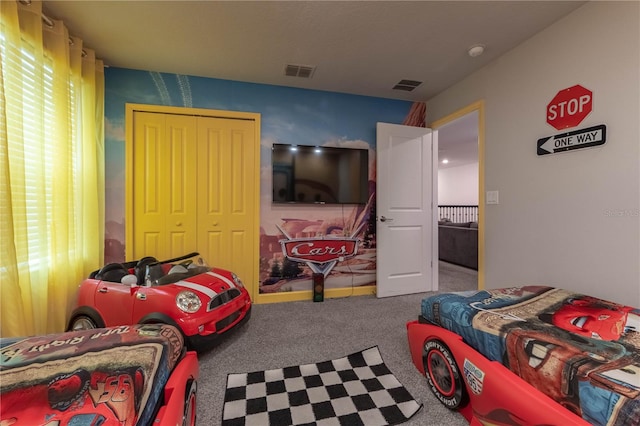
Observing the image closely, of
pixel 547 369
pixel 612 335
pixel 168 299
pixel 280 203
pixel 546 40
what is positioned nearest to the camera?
pixel 547 369

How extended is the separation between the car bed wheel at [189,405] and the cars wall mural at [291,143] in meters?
1.76

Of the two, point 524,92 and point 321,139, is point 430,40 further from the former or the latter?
point 321,139

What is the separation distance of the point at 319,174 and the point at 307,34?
1.38m

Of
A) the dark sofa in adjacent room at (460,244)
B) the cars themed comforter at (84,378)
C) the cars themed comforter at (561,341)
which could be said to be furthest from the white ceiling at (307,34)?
the dark sofa in adjacent room at (460,244)

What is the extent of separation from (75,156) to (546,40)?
391 cm

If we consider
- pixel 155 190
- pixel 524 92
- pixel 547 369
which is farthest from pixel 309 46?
pixel 547 369

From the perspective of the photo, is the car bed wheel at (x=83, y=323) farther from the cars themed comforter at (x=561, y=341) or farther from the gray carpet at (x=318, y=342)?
the cars themed comforter at (x=561, y=341)

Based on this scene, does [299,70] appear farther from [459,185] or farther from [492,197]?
[459,185]

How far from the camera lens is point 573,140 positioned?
6.23 feet

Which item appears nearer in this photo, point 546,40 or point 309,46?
point 546,40

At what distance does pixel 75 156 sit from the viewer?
2219mm

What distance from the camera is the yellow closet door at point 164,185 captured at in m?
2.70

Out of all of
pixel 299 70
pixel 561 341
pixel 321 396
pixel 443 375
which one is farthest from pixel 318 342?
pixel 299 70

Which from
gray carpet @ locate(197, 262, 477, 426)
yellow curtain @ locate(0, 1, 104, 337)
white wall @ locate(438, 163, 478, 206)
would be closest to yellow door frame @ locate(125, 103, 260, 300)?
yellow curtain @ locate(0, 1, 104, 337)
